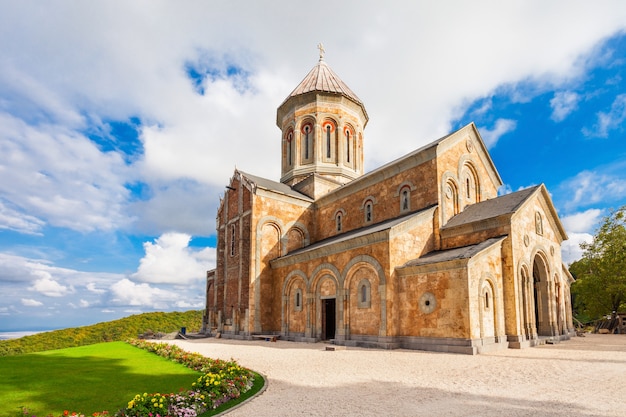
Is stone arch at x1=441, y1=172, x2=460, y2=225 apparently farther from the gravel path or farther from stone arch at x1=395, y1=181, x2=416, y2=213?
the gravel path

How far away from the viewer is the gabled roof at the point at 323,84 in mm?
33438

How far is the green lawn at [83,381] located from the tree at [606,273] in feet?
106

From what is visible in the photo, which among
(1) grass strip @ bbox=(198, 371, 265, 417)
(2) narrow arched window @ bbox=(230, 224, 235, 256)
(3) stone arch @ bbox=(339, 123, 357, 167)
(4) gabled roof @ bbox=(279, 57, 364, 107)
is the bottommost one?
(1) grass strip @ bbox=(198, 371, 265, 417)

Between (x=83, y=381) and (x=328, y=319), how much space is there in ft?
48.4

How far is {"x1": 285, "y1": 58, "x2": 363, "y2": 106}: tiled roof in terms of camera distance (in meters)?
33.5

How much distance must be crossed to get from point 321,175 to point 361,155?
15.6ft

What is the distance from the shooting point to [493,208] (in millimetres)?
20703

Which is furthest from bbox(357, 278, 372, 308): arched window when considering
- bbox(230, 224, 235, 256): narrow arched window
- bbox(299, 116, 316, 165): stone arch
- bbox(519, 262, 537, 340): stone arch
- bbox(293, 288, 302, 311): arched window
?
bbox(299, 116, 316, 165): stone arch

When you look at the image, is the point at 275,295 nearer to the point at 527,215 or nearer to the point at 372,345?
the point at 372,345

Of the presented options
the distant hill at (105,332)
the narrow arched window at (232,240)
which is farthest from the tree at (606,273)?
the distant hill at (105,332)

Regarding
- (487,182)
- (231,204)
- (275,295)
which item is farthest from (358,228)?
(231,204)

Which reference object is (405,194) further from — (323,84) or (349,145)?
(323,84)

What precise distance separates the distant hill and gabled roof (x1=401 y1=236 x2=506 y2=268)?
88.9ft

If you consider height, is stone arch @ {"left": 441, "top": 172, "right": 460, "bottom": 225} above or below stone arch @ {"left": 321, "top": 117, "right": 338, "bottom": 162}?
below
